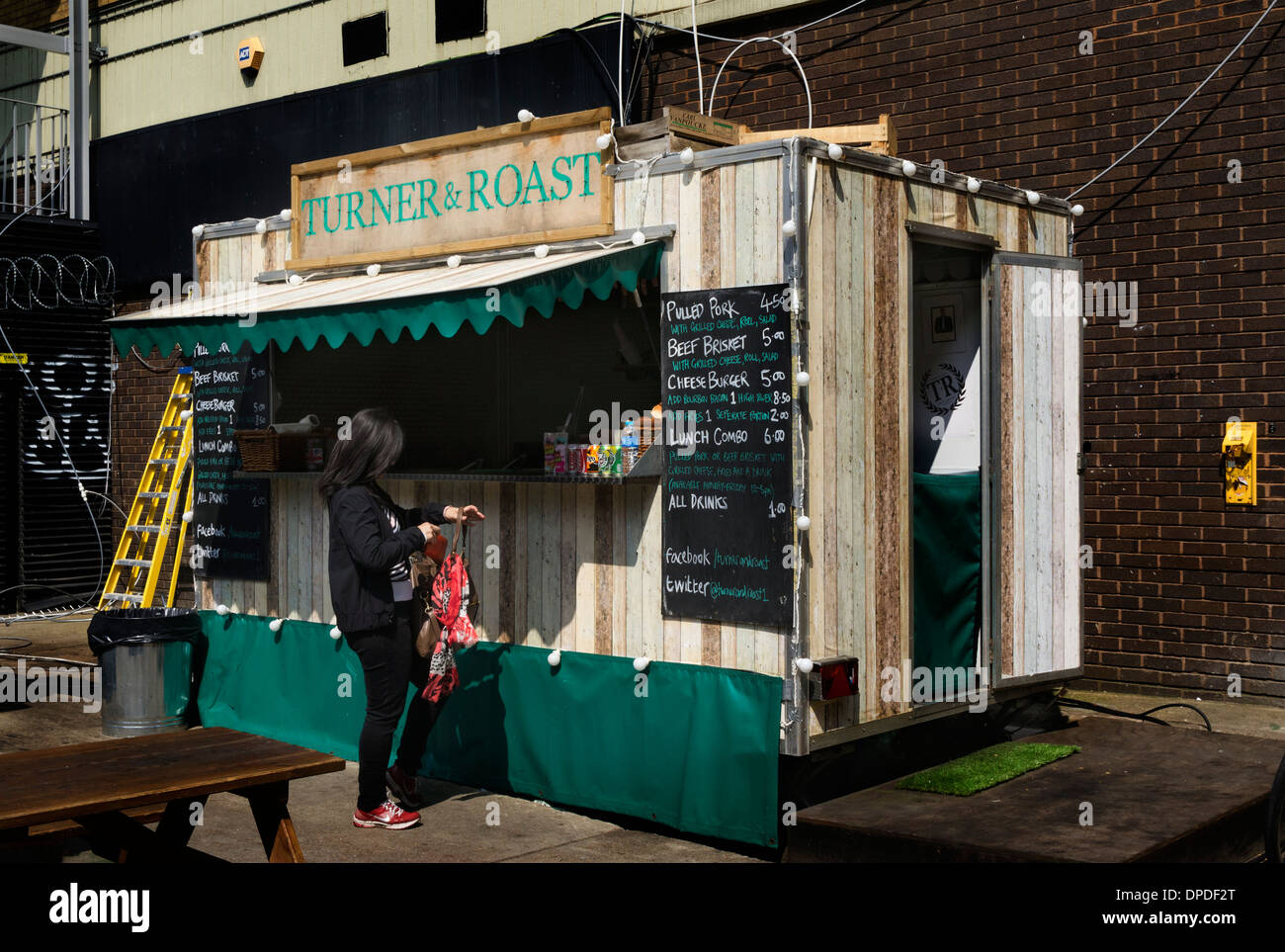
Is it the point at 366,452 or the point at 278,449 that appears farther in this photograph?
the point at 278,449

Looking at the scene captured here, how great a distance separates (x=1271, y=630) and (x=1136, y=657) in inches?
34.3

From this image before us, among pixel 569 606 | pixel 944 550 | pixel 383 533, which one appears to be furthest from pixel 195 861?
pixel 944 550

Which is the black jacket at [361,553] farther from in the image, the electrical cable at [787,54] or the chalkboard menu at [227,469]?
the electrical cable at [787,54]

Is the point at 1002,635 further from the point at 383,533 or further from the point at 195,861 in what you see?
the point at 195,861

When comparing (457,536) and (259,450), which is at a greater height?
(259,450)

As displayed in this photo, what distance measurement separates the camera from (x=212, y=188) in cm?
1385

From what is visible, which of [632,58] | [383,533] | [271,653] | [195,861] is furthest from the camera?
[632,58]

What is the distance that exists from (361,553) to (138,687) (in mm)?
3194

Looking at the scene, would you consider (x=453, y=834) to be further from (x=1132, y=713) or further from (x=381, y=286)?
(x=1132, y=713)

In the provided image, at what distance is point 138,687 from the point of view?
858 cm

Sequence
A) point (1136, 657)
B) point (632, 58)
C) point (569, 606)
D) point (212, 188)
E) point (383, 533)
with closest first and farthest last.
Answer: point (383, 533)
point (569, 606)
point (1136, 657)
point (632, 58)
point (212, 188)

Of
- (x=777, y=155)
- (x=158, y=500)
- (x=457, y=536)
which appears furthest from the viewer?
(x=158, y=500)

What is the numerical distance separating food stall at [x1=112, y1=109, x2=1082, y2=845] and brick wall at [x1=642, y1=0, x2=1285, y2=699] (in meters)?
1.42

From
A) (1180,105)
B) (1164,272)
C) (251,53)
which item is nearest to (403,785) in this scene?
(1164,272)
